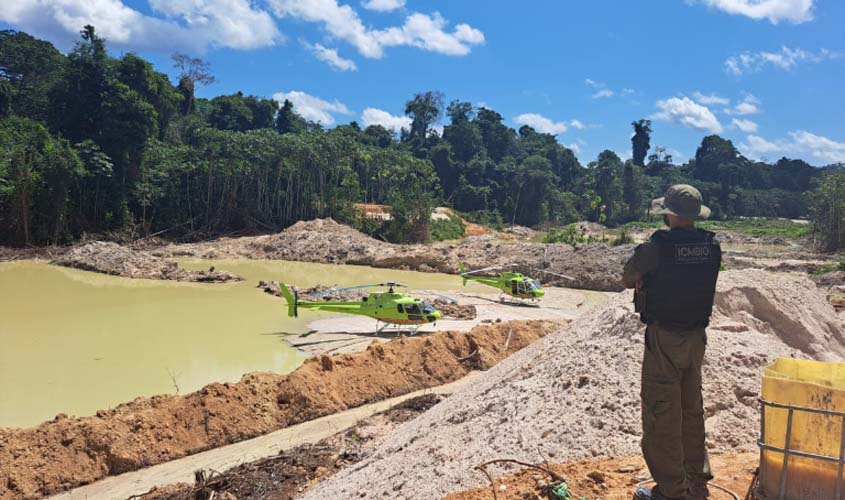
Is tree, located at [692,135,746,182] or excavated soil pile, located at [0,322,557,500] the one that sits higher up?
tree, located at [692,135,746,182]

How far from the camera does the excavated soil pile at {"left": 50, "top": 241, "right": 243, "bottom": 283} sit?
2440 centimetres

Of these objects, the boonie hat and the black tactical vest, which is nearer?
the black tactical vest

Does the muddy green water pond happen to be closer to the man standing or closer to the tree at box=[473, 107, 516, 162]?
the man standing

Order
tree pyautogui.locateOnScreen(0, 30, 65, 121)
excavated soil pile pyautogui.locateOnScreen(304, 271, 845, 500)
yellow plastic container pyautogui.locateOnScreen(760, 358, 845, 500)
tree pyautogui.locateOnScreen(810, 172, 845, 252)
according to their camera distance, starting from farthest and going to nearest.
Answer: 1. tree pyautogui.locateOnScreen(0, 30, 65, 121)
2. tree pyautogui.locateOnScreen(810, 172, 845, 252)
3. excavated soil pile pyautogui.locateOnScreen(304, 271, 845, 500)
4. yellow plastic container pyautogui.locateOnScreen(760, 358, 845, 500)

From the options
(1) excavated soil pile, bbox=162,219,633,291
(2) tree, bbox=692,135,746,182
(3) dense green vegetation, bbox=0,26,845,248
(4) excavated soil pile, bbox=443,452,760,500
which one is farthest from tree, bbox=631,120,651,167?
(4) excavated soil pile, bbox=443,452,760,500

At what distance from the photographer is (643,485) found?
362cm

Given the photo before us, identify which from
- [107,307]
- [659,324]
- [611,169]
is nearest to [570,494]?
[659,324]

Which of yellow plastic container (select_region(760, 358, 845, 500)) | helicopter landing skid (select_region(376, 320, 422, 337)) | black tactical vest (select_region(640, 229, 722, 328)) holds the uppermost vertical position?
black tactical vest (select_region(640, 229, 722, 328))

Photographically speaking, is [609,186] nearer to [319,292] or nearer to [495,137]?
[495,137]

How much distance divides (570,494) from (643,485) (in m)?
0.47

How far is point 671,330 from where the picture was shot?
3.45 m

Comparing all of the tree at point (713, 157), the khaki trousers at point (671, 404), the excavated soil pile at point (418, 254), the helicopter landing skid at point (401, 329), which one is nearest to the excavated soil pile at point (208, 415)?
the helicopter landing skid at point (401, 329)

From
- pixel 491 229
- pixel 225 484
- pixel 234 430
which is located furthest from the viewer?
pixel 491 229

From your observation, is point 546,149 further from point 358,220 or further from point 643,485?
point 643,485
